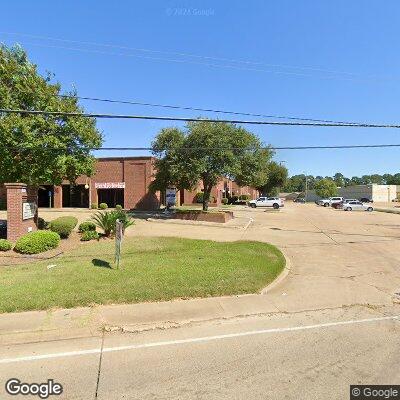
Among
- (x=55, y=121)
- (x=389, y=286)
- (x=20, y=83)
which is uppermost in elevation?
(x=20, y=83)

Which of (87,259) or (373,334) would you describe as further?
(87,259)

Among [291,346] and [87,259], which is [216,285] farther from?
[87,259]

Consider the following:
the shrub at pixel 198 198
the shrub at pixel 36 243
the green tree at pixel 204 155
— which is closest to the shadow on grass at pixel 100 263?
the shrub at pixel 36 243

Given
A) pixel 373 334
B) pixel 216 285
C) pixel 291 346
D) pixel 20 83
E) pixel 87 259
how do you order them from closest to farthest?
pixel 291 346 → pixel 373 334 → pixel 216 285 → pixel 87 259 → pixel 20 83

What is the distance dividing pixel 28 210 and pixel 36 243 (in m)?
3.07

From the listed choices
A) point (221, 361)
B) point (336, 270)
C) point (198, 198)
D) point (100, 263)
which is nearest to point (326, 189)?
point (198, 198)

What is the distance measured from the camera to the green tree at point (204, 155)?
25797mm

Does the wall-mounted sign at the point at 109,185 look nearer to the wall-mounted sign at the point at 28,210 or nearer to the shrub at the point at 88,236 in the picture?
the wall-mounted sign at the point at 28,210

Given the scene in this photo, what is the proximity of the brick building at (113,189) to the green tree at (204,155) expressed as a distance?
32.4ft

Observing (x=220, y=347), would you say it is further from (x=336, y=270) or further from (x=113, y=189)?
(x=113, y=189)

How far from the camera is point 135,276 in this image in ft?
29.7

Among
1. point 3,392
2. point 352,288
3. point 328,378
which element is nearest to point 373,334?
point 328,378

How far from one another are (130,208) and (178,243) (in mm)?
25246

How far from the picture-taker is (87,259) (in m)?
11.3
